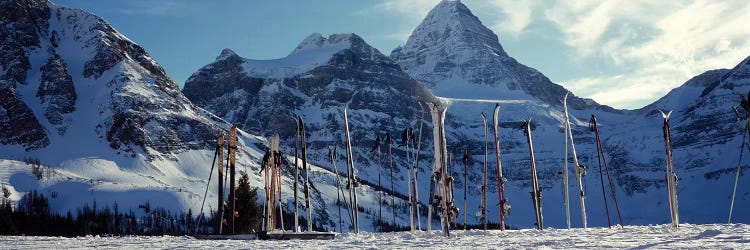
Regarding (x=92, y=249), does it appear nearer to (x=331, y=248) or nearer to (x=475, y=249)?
(x=331, y=248)

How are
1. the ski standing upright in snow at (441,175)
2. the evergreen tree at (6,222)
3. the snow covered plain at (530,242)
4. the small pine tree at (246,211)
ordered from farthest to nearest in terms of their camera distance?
the evergreen tree at (6,222), the small pine tree at (246,211), the ski standing upright in snow at (441,175), the snow covered plain at (530,242)

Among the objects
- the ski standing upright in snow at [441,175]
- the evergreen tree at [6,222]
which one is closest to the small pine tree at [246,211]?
the ski standing upright in snow at [441,175]

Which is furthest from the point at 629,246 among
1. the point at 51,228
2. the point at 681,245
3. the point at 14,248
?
the point at 51,228

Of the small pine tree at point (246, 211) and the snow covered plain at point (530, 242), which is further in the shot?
the small pine tree at point (246, 211)

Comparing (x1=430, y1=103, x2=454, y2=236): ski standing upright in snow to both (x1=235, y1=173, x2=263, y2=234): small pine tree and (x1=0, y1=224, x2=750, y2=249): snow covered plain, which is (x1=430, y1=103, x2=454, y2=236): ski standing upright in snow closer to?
(x1=0, y1=224, x2=750, y2=249): snow covered plain

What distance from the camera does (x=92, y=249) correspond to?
23469 mm

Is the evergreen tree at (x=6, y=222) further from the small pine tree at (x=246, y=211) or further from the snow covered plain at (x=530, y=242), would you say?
the snow covered plain at (x=530, y=242)

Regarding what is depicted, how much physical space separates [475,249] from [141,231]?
19300cm

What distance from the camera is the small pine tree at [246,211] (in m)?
57.0

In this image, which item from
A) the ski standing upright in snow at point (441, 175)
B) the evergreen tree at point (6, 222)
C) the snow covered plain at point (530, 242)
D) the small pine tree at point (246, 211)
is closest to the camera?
the snow covered plain at point (530, 242)

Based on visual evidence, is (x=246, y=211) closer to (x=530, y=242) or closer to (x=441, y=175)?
(x=441, y=175)

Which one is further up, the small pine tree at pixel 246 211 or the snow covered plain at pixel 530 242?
the small pine tree at pixel 246 211

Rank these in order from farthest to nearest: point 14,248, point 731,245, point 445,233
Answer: point 445,233 < point 14,248 < point 731,245

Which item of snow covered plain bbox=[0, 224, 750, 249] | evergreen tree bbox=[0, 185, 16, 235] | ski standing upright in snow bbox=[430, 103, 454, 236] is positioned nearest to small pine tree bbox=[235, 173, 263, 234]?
ski standing upright in snow bbox=[430, 103, 454, 236]
